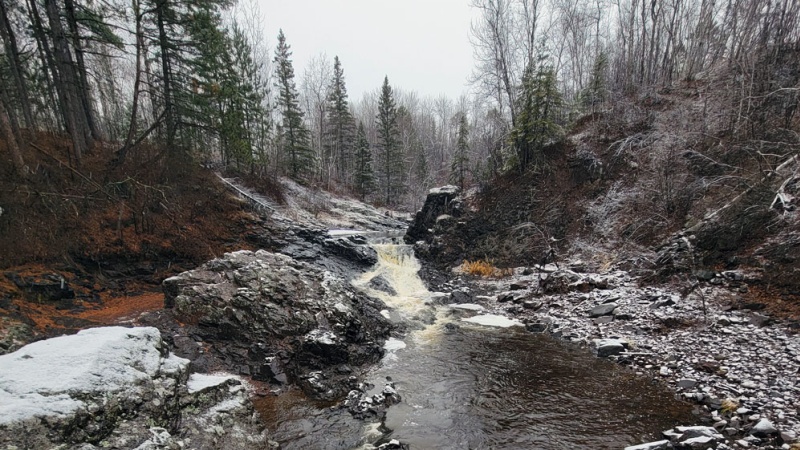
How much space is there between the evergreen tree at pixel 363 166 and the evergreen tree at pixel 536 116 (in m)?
22.4

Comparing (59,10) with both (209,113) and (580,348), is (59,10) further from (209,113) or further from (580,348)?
(580,348)

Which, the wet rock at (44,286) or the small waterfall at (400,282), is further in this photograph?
the small waterfall at (400,282)

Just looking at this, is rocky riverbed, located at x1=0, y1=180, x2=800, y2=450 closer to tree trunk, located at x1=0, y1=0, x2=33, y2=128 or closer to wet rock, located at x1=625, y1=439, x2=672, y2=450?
wet rock, located at x1=625, y1=439, x2=672, y2=450

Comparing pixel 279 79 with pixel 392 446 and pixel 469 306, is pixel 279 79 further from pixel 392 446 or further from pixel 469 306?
pixel 392 446

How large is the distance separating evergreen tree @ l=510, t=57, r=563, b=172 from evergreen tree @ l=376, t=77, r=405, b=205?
2272 cm

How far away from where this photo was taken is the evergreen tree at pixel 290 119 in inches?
1282

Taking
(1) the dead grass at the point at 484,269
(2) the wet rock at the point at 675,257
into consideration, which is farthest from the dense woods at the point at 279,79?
(1) the dead grass at the point at 484,269

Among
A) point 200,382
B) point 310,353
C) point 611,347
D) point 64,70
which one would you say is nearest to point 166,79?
point 64,70

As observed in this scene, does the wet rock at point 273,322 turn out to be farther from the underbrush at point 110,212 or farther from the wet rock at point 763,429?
the wet rock at point 763,429

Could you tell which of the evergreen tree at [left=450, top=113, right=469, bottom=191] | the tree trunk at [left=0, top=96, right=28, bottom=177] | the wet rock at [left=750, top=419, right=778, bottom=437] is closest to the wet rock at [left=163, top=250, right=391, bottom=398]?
the tree trunk at [left=0, top=96, right=28, bottom=177]

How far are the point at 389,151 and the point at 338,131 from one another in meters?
6.82

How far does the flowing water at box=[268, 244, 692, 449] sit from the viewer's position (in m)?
5.56

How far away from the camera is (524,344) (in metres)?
9.17

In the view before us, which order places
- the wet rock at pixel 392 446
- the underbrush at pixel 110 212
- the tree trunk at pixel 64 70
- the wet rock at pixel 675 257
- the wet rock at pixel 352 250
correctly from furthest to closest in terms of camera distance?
1. the wet rock at pixel 352 250
2. the tree trunk at pixel 64 70
3. the wet rock at pixel 675 257
4. the underbrush at pixel 110 212
5. the wet rock at pixel 392 446
